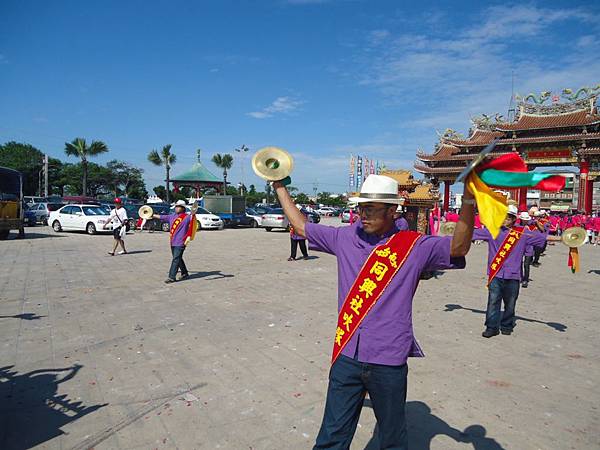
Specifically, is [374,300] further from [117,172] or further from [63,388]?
[117,172]

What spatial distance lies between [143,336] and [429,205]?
9169 millimetres

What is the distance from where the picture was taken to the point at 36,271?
10.1 m

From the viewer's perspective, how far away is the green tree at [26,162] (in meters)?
58.3

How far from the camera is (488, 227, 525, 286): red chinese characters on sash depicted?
584 centimetres

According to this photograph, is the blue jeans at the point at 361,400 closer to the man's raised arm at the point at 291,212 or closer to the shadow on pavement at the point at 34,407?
the man's raised arm at the point at 291,212

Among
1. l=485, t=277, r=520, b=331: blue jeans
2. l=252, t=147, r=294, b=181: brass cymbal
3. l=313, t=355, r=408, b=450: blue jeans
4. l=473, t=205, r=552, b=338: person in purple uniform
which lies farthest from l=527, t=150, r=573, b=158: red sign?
l=313, t=355, r=408, b=450: blue jeans

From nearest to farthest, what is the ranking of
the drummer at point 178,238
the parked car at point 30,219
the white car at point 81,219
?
the drummer at point 178,238 < the white car at point 81,219 < the parked car at point 30,219

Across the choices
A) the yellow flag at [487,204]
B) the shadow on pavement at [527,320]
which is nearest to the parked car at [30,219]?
the shadow on pavement at [527,320]

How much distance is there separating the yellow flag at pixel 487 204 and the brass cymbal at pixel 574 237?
447 cm

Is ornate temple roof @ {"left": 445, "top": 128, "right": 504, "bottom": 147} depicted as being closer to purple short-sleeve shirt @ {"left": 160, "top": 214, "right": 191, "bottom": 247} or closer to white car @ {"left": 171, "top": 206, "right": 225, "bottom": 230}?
white car @ {"left": 171, "top": 206, "right": 225, "bottom": 230}

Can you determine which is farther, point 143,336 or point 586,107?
point 586,107

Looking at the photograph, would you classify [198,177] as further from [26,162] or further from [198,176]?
[26,162]

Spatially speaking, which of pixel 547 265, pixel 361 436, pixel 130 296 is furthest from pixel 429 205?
pixel 361 436

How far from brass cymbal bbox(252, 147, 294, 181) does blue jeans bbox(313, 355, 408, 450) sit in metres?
1.27
